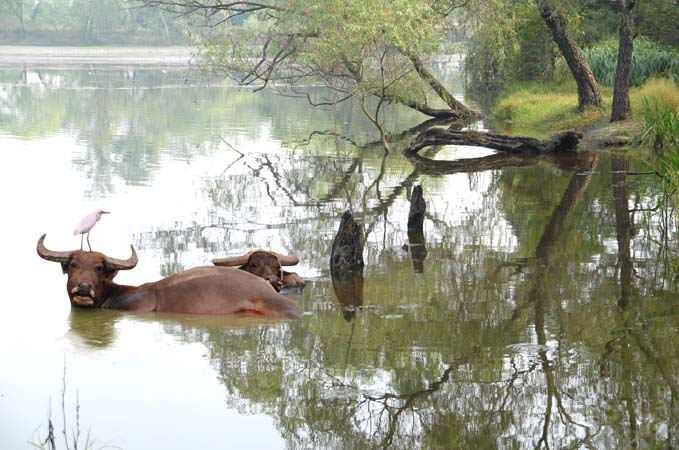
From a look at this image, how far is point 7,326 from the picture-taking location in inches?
357

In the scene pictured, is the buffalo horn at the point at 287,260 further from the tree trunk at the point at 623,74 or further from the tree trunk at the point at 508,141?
the tree trunk at the point at 623,74

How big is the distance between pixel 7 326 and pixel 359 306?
3.02 m

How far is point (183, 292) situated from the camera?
30.5 feet

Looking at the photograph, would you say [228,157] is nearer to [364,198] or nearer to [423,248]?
[364,198]

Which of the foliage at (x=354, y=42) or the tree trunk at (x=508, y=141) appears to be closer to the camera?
the tree trunk at (x=508, y=141)

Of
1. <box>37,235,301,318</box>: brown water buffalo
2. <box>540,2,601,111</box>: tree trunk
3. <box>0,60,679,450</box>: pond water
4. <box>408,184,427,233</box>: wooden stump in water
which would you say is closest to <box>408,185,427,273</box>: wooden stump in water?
<box>408,184,427,233</box>: wooden stump in water

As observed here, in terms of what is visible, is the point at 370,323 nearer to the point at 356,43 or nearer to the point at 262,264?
the point at 262,264

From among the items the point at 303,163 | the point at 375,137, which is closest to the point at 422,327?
Result: the point at 303,163

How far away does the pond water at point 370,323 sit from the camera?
6.70 meters

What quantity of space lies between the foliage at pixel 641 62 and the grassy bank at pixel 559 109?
95 centimetres

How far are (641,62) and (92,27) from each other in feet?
238

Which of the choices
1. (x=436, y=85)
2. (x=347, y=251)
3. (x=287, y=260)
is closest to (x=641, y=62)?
(x=436, y=85)

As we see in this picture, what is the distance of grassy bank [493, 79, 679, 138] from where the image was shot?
86.1ft

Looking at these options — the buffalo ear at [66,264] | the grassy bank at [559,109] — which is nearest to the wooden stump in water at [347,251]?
the buffalo ear at [66,264]
